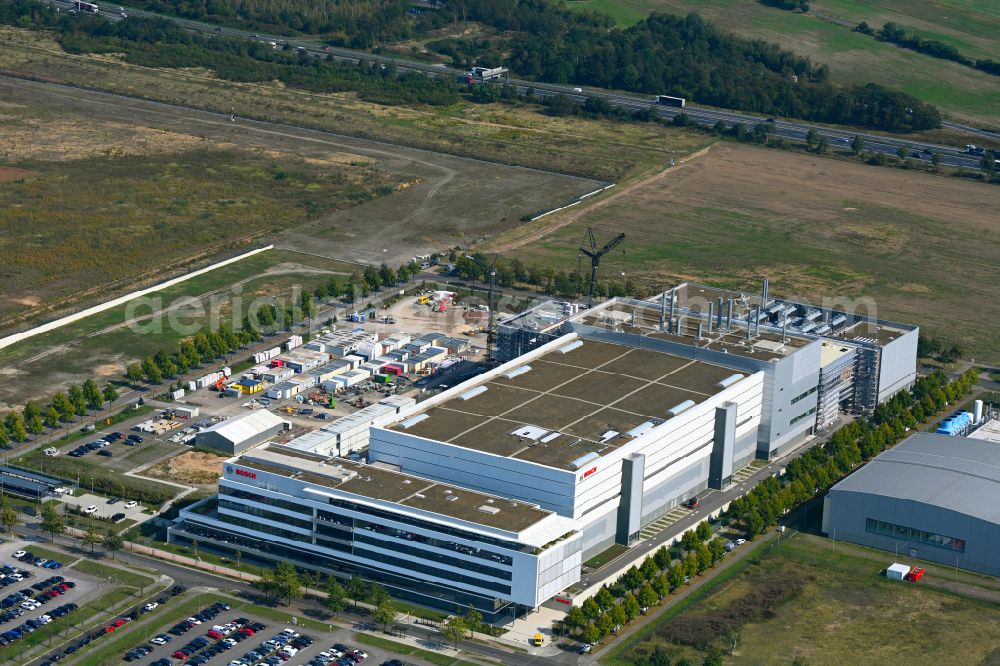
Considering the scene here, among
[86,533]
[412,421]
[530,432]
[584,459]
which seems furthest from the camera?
[412,421]

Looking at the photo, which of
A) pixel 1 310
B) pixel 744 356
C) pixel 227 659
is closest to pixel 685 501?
pixel 744 356

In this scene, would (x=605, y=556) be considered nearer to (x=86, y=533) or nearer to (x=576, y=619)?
(x=576, y=619)

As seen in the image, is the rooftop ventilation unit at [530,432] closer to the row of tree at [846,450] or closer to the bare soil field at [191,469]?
the row of tree at [846,450]

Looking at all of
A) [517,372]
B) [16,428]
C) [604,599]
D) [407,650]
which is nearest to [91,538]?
[16,428]

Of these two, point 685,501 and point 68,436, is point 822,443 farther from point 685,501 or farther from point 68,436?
point 68,436

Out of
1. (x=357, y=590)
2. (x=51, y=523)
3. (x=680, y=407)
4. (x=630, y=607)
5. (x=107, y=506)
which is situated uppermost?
(x=680, y=407)

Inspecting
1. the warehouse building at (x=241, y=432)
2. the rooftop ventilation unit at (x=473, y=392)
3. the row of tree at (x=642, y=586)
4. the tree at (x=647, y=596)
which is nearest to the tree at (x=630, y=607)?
the row of tree at (x=642, y=586)
